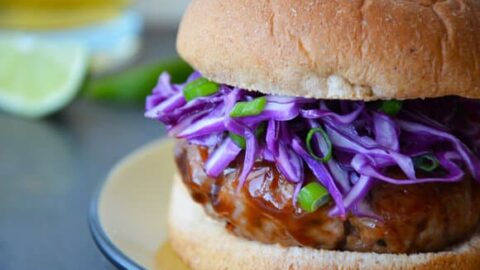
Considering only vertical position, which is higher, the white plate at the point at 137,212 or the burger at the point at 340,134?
the burger at the point at 340,134

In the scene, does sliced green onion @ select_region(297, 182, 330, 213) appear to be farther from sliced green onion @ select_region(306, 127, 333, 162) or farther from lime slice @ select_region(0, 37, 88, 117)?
lime slice @ select_region(0, 37, 88, 117)

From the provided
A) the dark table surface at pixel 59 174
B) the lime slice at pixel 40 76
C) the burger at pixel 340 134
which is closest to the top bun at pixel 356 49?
the burger at pixel 340 134

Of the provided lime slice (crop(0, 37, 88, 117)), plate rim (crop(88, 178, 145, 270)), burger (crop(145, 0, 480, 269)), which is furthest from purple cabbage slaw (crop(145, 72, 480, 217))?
lime slice (crop(0, 37, 88, 117))

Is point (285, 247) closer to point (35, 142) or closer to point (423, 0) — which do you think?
point (423, 0)

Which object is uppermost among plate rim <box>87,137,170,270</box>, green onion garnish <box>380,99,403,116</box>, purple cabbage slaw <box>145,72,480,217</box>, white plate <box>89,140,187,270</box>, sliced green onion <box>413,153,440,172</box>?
green onion garnish <box>380,99,403,116</box>

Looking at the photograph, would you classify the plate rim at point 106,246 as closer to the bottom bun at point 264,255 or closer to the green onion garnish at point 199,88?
the bottom bun at point 264,255

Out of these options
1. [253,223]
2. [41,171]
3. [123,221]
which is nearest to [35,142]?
[41,171]
